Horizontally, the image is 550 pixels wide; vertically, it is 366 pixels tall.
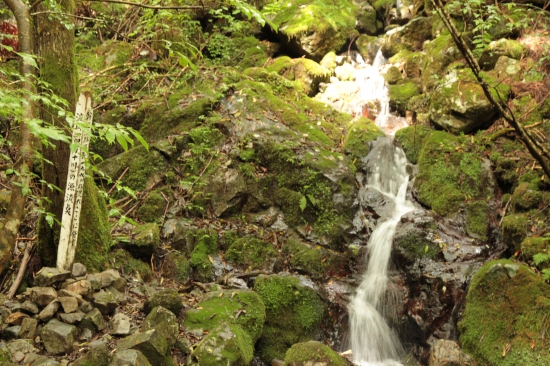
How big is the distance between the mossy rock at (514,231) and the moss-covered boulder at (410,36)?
8066mm

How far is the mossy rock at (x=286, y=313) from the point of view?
5621mm

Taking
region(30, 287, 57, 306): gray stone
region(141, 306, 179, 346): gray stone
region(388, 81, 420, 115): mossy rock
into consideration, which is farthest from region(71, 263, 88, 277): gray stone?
region(388, 81, 420, 115): mossy rock

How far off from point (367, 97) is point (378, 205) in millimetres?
4528

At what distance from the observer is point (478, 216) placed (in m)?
7.43

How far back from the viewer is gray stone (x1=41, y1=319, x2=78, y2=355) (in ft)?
12.7

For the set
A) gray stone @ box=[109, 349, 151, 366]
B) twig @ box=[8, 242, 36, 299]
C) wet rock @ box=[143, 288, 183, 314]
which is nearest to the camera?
gray stone @ box=[109, 349, 151, 366]

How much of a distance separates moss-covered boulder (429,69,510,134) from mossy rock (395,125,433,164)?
36 cm

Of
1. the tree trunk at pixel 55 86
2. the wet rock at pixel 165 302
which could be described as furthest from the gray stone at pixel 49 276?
the wet rock at pixel 165 302

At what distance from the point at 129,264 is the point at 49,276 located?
152 cm

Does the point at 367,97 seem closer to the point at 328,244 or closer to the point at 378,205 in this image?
the point at 378,205

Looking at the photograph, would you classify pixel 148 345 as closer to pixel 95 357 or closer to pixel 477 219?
pixel 95 357

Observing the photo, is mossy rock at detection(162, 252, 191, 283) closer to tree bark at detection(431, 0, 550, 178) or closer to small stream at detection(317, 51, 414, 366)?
small stream at detection(317, 51, 414, 366)

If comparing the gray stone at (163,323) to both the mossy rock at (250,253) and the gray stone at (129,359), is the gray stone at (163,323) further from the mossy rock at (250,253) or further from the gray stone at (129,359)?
the mossy rock at (250,253)

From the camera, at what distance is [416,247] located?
686 centimetres
